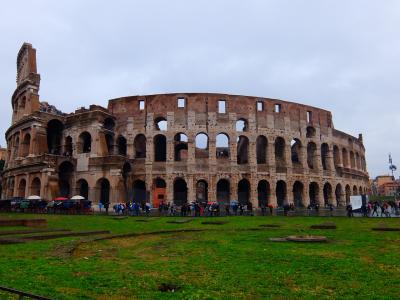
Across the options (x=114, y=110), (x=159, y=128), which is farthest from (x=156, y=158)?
(x=114, y=110)

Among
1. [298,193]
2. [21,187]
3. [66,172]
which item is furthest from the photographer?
[298,193]

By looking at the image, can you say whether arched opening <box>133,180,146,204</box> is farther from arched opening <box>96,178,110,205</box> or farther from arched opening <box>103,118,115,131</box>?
arched opening <box>103,118,115,131</box>

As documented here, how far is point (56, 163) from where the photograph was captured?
3531 centimetres

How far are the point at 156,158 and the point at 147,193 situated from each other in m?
6.70

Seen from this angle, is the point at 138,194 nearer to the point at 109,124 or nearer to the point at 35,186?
the point at 109,124

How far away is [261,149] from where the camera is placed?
138 feet

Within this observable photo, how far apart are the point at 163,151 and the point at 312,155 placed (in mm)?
18640

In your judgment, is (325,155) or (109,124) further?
(325,155)

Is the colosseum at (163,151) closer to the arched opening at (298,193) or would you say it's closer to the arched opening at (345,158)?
the arched opening at (298,193)

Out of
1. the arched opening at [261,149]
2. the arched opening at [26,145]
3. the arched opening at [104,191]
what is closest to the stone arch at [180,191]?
the arched opening at [104,191]

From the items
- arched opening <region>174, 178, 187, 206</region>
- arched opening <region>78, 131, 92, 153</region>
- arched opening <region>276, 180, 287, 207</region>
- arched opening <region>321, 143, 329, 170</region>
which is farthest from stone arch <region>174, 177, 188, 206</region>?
arched opening <region>321, 143, 329, 170</region>

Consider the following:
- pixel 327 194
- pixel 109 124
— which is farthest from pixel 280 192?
pixel 109 124

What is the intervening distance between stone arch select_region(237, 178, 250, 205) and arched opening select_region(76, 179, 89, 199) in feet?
56.8

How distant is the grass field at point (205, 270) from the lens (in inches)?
220
